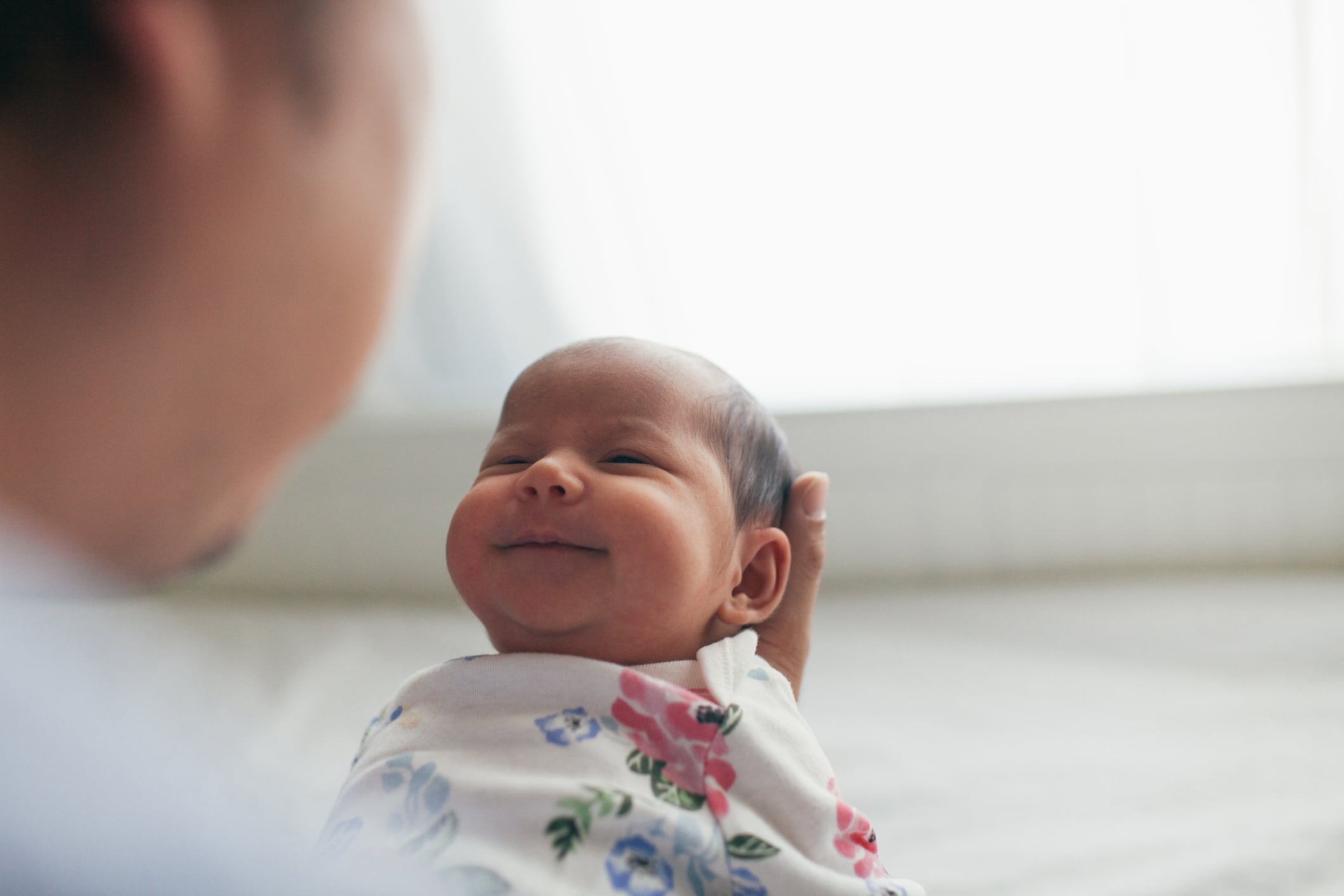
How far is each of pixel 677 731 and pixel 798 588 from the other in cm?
25

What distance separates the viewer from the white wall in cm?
143

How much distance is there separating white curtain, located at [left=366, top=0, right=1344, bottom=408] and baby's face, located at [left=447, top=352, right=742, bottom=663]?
29.3 inches

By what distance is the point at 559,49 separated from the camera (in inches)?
58.4

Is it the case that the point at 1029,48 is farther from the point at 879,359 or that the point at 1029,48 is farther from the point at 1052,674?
the point at 1052,674

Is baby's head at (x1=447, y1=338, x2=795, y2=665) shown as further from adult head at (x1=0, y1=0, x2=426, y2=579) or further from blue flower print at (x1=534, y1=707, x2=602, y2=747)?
adult head at (x1=0, y1=0, x2=426, y2=579)

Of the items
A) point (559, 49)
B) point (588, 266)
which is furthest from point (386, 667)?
point (559, 49)

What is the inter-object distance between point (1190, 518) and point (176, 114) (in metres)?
1.47

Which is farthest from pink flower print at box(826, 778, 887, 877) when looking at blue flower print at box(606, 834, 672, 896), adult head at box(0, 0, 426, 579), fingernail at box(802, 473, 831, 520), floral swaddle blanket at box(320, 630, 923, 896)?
adult head at box(0, 0, 426, 579)

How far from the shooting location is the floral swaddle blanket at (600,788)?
0.54 metres

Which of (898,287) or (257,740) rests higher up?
(898,287)

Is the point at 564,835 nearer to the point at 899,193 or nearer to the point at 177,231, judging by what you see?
the point at 177,231

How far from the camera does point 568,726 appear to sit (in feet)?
1.98

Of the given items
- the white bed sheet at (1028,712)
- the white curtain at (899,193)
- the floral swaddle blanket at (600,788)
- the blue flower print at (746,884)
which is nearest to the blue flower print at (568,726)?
the floral swaddle blanket at (600,788)

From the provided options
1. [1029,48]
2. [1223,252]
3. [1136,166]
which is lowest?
[1223,252]
